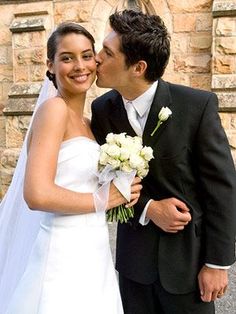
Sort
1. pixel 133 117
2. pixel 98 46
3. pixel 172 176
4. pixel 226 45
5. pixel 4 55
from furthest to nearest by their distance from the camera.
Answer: pixel 4 55 < pixel 98 46 < pixel 226 45 < pixel 133 117 < pixel 172 176

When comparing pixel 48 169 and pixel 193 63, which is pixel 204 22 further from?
pixel 48 169

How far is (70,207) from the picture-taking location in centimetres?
178

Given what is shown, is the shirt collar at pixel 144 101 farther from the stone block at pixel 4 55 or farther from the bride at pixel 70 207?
the stone block at pixel 4 55

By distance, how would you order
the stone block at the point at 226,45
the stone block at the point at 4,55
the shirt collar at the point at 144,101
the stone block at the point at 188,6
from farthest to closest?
the stone block at the point at 4,55 → the stone block at the point at 188,6 → the stone block at the point at 226,45 → the shirt collar at the point at 144,101

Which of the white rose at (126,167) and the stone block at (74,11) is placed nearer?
the white rose at (126,167)

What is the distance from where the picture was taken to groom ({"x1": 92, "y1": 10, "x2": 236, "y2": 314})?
74.2 inches

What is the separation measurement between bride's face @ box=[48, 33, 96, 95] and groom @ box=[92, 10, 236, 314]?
0.09 metres

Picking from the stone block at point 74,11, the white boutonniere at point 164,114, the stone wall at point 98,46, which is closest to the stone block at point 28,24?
the stone wall at point 98,46

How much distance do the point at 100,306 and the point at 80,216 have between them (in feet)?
1.65

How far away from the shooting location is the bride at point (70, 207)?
181 cm

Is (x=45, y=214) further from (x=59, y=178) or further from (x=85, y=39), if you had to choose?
(x=85, y=39)

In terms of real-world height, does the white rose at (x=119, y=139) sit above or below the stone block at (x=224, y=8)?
below

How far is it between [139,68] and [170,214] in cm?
76

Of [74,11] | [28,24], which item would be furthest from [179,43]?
[28,24]
